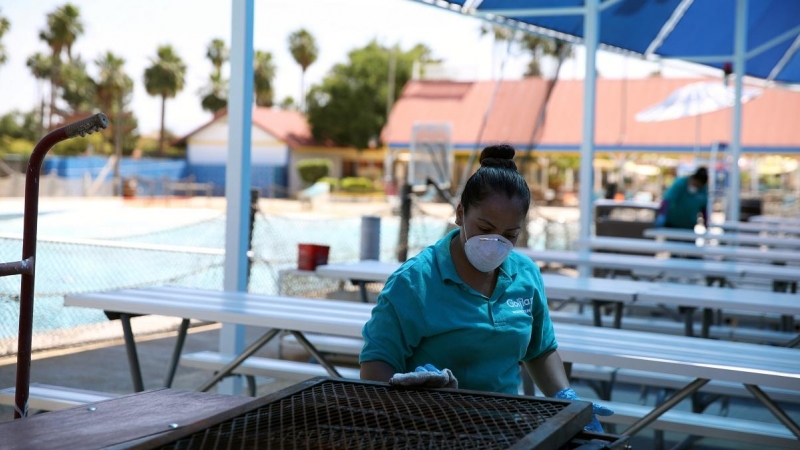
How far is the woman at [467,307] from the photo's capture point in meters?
2.45

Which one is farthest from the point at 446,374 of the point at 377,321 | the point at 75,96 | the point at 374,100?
the point at 75,96

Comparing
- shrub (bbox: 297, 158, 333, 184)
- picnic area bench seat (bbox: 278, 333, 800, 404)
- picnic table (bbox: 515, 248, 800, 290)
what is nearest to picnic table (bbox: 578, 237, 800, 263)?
picnic table (bbox: 515, 248, 800, 290)

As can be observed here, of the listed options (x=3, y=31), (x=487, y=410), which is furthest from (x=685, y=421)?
(x=3, y=31)

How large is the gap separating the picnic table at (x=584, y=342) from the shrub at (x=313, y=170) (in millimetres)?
49876

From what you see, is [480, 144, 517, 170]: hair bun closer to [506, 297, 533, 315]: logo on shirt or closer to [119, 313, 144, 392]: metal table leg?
[506, 297, 533, 315]: logo on shirt

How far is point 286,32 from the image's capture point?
79125 mm

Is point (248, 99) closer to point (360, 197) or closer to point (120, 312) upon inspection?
point (120, 312)

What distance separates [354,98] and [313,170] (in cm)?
1114

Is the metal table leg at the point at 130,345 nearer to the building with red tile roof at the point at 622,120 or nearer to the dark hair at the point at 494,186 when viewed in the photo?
the dark hair at the point at 494,186

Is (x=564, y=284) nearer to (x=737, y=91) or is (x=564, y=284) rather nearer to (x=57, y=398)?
(x=57, y=398)

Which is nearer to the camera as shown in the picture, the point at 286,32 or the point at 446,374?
the point at 446,374

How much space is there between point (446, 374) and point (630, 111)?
4106cm

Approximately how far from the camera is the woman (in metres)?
2.45

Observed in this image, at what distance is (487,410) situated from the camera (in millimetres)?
1925
